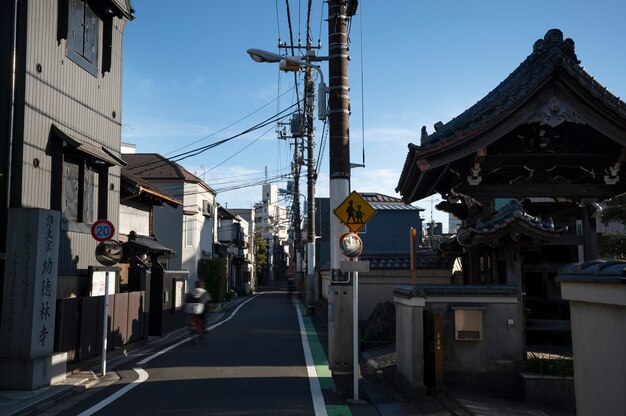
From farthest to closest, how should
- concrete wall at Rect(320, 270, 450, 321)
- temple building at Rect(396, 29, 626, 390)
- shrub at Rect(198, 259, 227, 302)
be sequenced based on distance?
shrub at Rect(198, 259, 227, 302)
concrete wall at Rect(320, 270, 450, 321)
temple building at Rect(396, 29, 626, 390)

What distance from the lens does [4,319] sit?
34.9 ft

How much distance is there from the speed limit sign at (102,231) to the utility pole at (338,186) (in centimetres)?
540

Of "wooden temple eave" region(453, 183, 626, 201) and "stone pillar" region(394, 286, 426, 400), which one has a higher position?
"wooden temple eave" region(453, 183, 626, 201)

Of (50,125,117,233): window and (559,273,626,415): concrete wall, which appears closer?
(559,273,626,415): concrete wall

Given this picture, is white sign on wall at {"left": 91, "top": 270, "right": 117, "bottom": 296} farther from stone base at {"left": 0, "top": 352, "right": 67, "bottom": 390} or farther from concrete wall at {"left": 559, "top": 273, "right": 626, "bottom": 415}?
concrete wall at {"left": 559, "top": 273, "right": 626, "bottom": 415}

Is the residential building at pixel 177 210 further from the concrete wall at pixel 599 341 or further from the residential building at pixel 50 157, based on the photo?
the concrete wall at pixel 599 341

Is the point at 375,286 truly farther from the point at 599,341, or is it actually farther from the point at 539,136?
the point at 599,341

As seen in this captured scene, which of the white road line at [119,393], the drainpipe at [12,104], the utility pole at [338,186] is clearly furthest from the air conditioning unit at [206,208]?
the utility pole at [338,186]

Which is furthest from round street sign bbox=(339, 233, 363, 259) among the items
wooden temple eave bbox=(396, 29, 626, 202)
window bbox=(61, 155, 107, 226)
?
window bbox=(61, 155, 107, 226)

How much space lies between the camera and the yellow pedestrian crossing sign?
990 cm

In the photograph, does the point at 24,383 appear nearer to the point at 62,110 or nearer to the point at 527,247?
the point at 62,110

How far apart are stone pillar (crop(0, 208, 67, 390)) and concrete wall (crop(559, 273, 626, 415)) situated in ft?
30.4

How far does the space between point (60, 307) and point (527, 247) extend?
378 inches

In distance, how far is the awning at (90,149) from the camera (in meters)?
14.3
